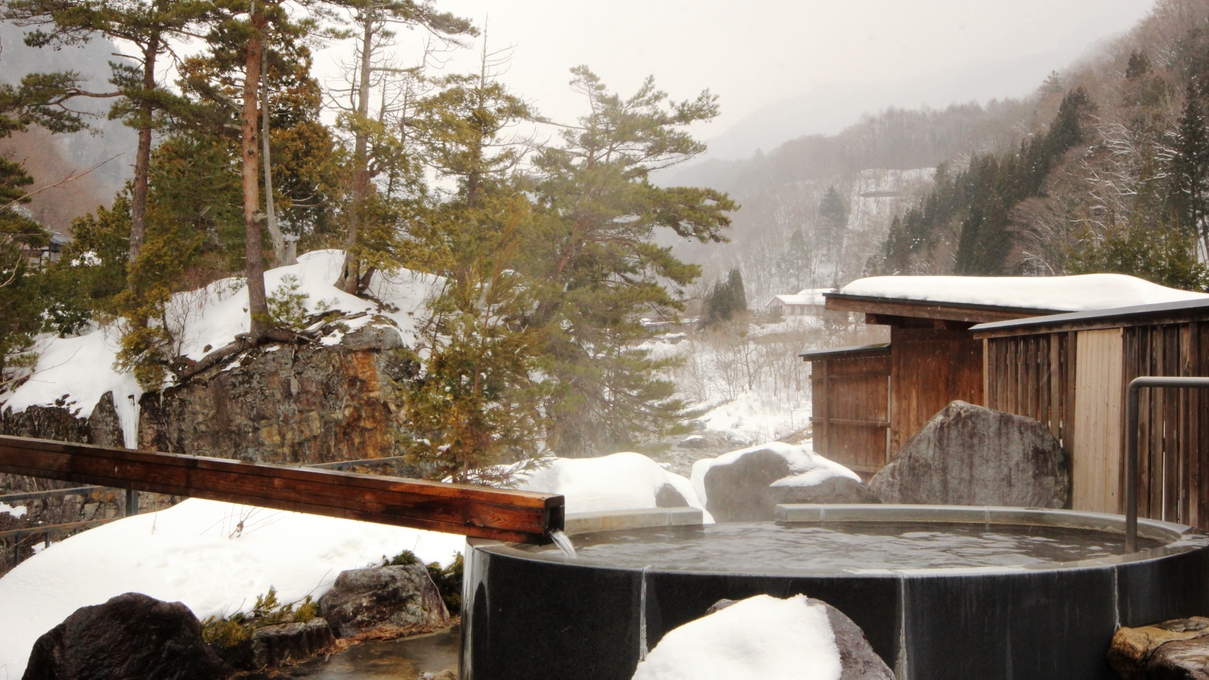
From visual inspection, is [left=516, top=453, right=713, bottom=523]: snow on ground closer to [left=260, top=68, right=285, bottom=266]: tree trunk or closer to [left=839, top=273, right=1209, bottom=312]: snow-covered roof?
[left=839, top=273, right=1209, bottom=312]: snow-covered roof

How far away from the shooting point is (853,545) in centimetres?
488

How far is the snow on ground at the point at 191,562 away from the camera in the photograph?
195 inches

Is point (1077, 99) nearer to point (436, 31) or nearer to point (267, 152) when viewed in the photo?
point (436, 31)

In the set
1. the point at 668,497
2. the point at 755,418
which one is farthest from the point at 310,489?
the point at 755,418

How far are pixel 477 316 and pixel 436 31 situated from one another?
635 inches

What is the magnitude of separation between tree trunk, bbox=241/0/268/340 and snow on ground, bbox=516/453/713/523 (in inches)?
456

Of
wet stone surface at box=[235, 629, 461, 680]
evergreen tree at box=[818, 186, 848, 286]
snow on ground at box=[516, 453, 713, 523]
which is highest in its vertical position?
evergreen tree at box=[818, 186, 848, 286]

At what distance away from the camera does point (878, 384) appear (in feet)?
41.0

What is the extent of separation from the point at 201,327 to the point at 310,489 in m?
18.7

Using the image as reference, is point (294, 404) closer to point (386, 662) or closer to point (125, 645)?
point (386, 662)

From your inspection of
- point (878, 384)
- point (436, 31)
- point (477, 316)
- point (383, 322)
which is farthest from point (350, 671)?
point (436, 31)

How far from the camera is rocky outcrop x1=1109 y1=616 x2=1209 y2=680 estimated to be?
2.98 meters

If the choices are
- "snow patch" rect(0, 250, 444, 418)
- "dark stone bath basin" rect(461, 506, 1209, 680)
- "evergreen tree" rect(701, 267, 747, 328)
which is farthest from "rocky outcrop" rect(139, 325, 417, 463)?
"evergreen tree" rect(701, 267, 747, 328)

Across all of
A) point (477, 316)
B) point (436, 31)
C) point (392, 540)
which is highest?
point (436, 31)
